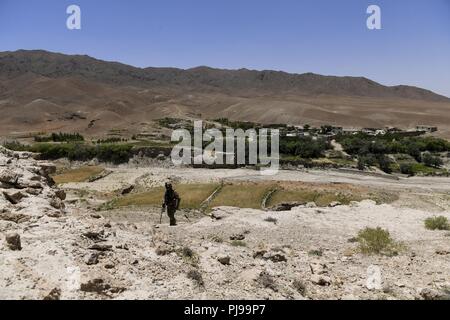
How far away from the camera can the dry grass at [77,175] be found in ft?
148

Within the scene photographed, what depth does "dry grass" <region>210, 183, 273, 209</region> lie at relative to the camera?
101ft

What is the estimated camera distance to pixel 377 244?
42.0 feet

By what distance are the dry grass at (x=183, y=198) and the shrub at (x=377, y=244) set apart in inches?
599

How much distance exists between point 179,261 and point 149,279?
53.5 inches

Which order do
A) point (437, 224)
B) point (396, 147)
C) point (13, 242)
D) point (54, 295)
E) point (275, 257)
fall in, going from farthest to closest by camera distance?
point (396, 147) < point (437, 224) < point (275, 257) < point (13, 242) < point (54, 295)

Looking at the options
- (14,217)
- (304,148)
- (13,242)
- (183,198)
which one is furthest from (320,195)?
(304,148)

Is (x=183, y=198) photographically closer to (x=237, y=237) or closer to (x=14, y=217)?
(x=237, y=237)

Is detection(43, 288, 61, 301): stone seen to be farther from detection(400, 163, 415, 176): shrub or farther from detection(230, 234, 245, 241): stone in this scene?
detection(400, 163, 415, 176): shrub

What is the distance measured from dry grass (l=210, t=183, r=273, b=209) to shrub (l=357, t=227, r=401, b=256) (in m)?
16.2

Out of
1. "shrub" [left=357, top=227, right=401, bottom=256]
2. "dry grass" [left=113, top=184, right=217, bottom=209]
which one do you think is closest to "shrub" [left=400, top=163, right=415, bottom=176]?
"dry grass" [left=113, top=184, right=217, bottom=209]

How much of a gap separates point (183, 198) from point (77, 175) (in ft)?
66.6

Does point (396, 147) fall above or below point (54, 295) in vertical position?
below

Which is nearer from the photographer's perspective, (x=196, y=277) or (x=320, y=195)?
(x=196, y=277)
